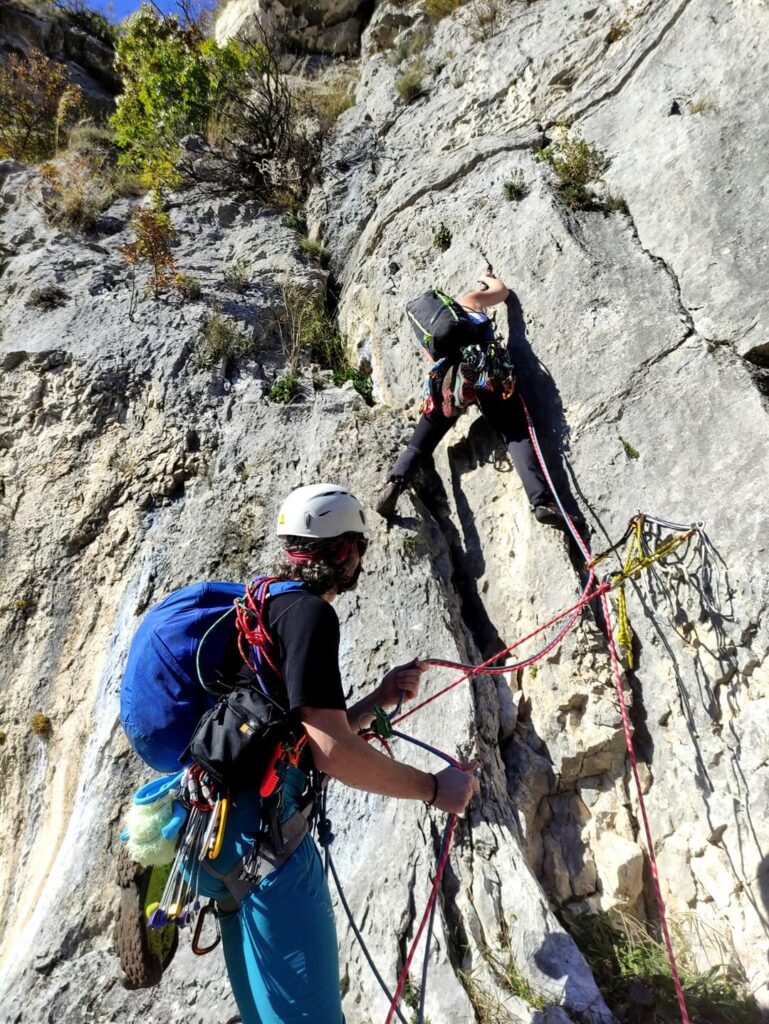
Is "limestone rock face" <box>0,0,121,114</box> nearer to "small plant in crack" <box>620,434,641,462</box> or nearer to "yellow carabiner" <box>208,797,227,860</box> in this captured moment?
"small plant in crack" <box>620,434,641,462</box>

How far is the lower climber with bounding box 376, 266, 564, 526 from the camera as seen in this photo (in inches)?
193

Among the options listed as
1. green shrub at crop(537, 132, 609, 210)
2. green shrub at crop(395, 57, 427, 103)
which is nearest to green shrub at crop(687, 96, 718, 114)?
green shrub at crop(537, 132, 609, 210)

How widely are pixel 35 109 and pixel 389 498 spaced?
11042mm

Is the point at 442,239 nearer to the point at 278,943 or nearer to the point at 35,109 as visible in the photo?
the point at 278,943

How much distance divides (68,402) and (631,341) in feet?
17.2

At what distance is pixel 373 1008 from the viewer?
3.19 metres

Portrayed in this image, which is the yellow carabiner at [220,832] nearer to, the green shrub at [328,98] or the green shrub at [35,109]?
the green shrub at [328,98]

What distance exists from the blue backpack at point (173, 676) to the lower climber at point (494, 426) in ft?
9.19

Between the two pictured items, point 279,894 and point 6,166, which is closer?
point 279,894

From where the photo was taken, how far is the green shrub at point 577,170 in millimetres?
5996

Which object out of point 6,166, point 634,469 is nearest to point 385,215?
point 634,469

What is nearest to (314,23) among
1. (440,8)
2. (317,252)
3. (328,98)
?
(328,98)

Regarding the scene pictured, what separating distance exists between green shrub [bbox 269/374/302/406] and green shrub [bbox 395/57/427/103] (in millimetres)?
5113

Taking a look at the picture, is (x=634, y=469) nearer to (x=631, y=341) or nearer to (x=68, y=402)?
(x=631, y=341)
